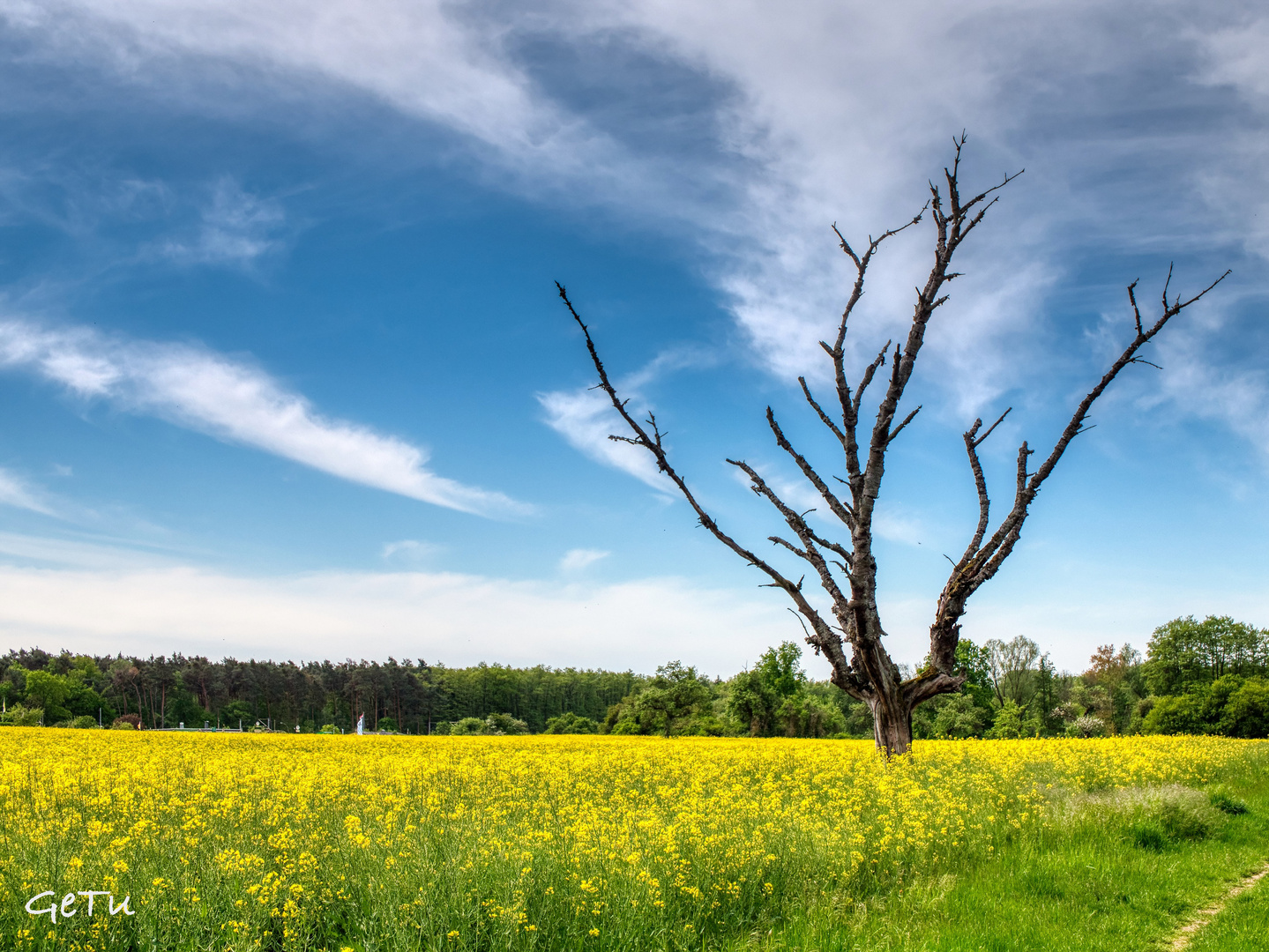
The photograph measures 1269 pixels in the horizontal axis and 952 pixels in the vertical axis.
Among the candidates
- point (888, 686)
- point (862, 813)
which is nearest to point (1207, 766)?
point (888, 686)

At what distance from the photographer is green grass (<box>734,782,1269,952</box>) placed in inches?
237

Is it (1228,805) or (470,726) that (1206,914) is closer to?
(1228,805)

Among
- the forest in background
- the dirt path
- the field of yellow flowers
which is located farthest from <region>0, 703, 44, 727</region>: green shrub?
the dirt path

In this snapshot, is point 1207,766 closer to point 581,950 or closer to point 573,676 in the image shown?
point 581,950

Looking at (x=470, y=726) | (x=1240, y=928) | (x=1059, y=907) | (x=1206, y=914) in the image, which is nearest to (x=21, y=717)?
(x=470, y=726)

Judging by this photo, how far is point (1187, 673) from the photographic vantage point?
189 ft

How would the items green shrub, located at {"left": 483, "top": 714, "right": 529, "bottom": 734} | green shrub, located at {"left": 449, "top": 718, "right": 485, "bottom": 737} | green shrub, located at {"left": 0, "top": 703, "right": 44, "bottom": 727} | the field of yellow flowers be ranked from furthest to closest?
green shrub, located at {"left": 483, "top": 714, "right": 529, "bottom": 734}, green shrub, located at {"left": 449, "top": 718, "right": 485, "bottom": 737}, green shrub, located at {"left": 0, "top": 703, "right": 44, "bottom": 727}, the field of yellow flowers

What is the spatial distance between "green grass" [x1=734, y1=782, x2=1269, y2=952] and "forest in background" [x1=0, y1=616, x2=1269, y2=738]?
3.91 meters

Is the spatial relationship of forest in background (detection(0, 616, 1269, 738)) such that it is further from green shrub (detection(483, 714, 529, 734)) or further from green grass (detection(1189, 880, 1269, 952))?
green grass (detection(1189, 880, 1269, 952))

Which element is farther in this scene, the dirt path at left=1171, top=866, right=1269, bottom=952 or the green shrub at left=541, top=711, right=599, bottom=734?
the green shrub at left=541, top=711, right=599, bottom=734

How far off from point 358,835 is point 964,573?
31.6 feet

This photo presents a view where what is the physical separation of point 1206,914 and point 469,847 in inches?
273

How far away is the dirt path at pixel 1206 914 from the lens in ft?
21.7

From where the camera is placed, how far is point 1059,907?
23.3ft
